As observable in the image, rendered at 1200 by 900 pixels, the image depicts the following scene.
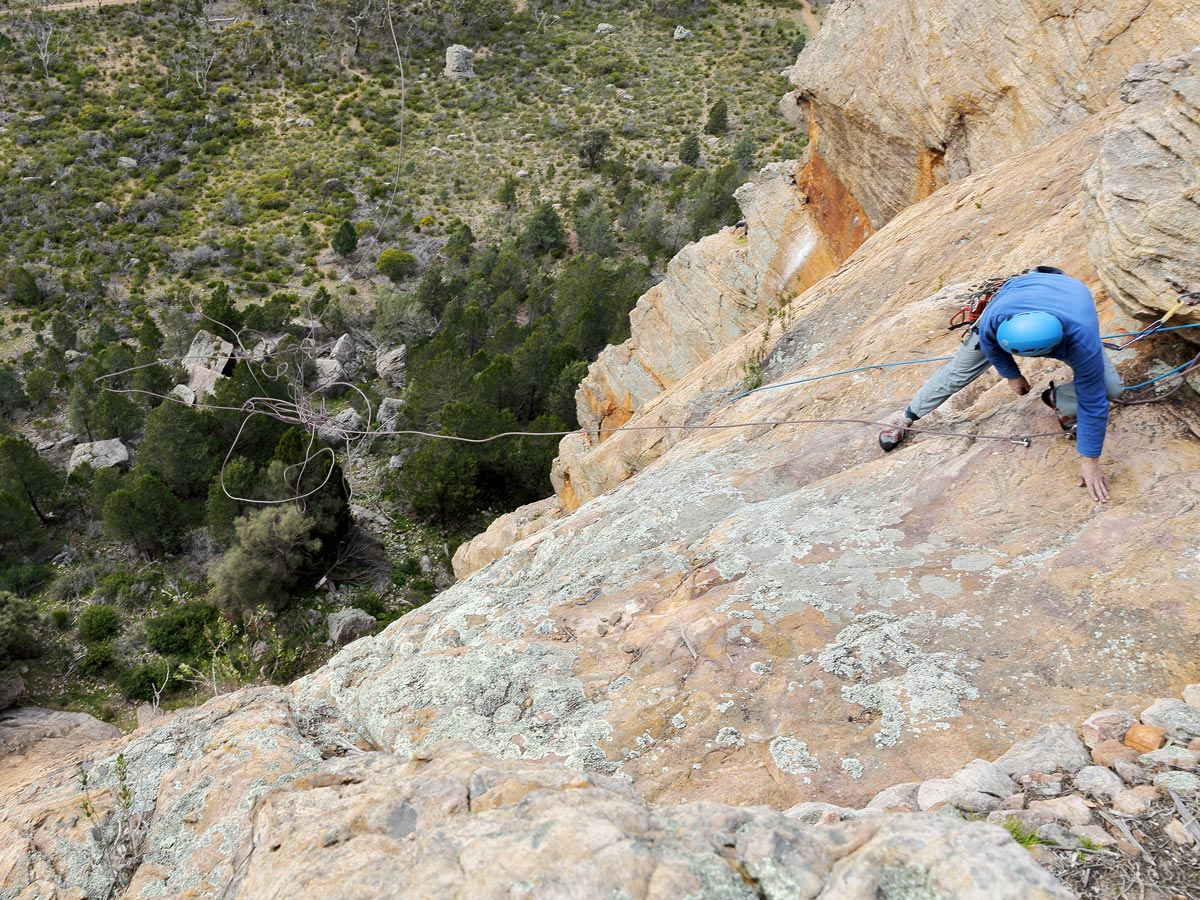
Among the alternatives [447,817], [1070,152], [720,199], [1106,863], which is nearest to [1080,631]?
[1106,863]

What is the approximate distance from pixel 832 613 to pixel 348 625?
16.7 m

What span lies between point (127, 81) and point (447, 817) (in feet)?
201

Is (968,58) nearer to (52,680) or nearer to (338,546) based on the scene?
(338,546)

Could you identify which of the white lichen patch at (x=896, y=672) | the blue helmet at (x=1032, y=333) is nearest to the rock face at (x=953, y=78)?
the blue helmet at (x=1032, y=333)

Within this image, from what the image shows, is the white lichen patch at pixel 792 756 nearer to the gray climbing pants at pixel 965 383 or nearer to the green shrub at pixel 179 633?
the gray climbing pants at pixel 965 383

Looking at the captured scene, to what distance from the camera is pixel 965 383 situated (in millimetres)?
4688

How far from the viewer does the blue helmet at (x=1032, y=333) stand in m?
3.60

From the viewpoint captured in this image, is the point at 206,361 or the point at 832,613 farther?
the point at 206,361

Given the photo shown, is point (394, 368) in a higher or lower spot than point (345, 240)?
lower

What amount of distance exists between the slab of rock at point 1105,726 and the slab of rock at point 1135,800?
1.05ft

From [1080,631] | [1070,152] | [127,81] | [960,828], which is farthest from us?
[127,81]

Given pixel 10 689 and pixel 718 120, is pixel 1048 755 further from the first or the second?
pixel 718 120

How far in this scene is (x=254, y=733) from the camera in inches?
151

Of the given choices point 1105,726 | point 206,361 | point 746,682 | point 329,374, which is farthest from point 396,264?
point 1105,726
